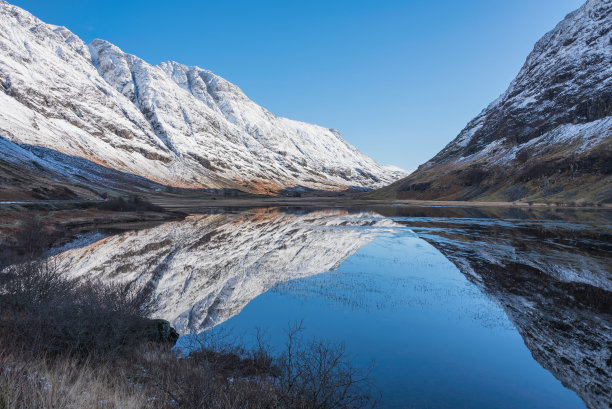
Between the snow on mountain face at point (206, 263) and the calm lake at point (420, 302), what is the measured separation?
0.16 m

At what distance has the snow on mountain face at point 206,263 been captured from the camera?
2203 centimetres

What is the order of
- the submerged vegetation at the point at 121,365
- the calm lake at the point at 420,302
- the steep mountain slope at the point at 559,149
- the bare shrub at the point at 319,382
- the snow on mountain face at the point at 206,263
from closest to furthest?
the submerged vegetation at the point at 121,365, the bare shrub at the point at 319,382, the calm lake at the point at 420,302, the snow on mountain face at the point at 206,263, the steep mountain slope at the point at 559,149

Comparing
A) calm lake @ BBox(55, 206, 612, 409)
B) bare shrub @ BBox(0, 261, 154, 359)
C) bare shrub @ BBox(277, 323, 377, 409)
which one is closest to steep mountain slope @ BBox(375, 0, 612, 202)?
calm lake @ BBox(55, 206, 612, 409)

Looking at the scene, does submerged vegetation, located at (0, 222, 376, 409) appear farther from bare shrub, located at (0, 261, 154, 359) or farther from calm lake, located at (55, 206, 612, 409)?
calm lake, located at (55, 206, 612, 409)

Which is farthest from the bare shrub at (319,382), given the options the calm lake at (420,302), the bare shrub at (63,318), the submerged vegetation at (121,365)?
the bare shrub at (63,318)

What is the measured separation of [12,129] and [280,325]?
210 meters

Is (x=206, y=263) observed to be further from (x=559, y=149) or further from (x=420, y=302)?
(x=559, y=149)

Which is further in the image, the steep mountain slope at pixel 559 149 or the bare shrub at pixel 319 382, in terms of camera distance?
the steep mountain slope at pixel 559 149

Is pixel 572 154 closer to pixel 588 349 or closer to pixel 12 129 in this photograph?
pixel 588 349

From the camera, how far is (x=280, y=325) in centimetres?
1850

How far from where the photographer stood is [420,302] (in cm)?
2230

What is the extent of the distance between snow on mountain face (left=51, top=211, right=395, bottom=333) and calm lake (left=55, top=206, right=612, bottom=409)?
0.16 m

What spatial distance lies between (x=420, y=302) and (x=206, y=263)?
20325 millimetres

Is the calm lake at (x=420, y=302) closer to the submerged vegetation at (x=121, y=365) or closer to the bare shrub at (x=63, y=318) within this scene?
the submerged vegetation at (x=121, y=365)
